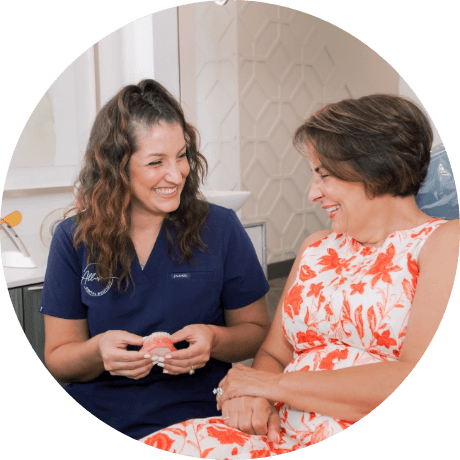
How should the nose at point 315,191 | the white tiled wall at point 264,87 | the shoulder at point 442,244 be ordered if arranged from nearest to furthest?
the shoulder at point 442,244
the nose at point 315,191
the white tiled wall at point 264,87

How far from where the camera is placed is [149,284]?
1394 millimetres

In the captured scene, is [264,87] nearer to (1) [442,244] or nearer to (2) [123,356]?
(1) [442,244]

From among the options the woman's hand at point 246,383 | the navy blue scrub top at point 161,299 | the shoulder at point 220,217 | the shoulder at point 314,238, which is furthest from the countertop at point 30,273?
the shoulder at point 314,238

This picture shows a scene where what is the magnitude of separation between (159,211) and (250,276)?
28 cm

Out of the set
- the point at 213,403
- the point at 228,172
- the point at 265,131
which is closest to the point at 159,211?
the point at 228,172

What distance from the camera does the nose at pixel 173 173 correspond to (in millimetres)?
1344

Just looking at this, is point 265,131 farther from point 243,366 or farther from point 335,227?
point 243,366

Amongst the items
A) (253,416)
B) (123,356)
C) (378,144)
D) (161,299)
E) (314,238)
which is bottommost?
(253,416)

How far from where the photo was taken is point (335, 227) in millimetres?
1323

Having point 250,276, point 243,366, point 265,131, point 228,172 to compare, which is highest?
point 265,131

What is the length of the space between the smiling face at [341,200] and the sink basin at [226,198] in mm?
213

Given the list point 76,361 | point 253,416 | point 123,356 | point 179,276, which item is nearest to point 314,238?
point 179,276

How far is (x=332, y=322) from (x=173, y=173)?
1.68ft

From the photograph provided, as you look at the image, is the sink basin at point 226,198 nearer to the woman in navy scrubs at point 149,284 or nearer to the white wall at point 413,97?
the woman in navy scrubs at point 149,284
